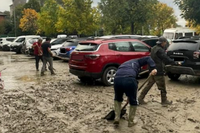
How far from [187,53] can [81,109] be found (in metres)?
4.50

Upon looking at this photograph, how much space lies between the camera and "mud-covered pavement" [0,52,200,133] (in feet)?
18.7

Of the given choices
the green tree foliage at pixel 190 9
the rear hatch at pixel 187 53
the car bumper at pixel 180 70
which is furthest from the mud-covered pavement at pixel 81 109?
the green tree foliage at pixel 190 9

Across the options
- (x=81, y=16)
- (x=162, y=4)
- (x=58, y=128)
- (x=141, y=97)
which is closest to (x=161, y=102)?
(x=141, y=97)

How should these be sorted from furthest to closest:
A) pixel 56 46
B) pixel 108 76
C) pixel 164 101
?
pixel 56 46 < pixel 108 76 < pixel 164 101

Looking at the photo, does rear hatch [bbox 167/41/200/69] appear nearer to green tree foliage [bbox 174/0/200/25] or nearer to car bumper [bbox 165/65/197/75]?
car bumper [bbox 165/65/197/75]

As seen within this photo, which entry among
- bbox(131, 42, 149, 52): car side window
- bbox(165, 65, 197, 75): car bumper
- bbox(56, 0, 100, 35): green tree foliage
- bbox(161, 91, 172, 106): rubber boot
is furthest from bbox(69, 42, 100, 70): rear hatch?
bbox(56, 0, 100, 35): green tree foliage

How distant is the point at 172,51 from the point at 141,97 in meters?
3.26

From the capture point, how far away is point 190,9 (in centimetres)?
2459

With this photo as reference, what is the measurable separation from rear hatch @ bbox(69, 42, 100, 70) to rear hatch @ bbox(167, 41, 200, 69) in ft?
9.07

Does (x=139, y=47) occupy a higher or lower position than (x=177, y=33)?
lower

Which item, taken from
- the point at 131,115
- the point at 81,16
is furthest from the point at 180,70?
the point at 81,16

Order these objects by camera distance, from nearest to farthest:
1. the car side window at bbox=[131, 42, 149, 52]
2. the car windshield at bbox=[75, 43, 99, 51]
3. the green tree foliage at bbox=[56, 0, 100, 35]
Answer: the car windshield at bbox=[75, 43, 99, 51], the car side window at bbox=[131, 42, 149, 52], the green tree foliage at bbox=[56, 0, 100, 35]

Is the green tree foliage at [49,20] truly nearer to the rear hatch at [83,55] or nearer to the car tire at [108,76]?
the rear hatch at [83,55]

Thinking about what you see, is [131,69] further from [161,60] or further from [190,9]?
[190,9]
